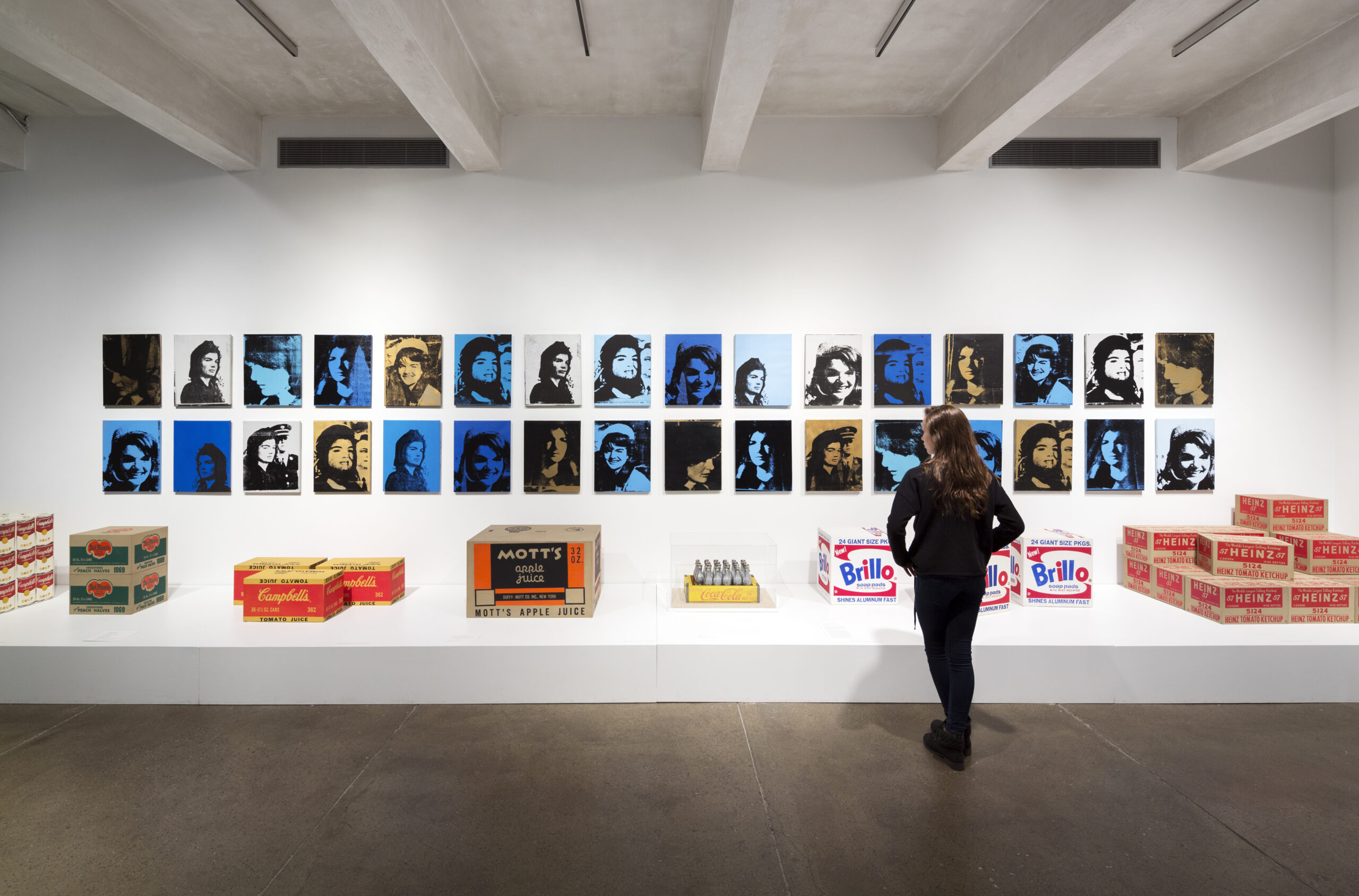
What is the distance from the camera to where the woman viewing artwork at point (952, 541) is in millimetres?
2670

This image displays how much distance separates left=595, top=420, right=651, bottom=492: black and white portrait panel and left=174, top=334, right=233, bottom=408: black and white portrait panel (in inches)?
108

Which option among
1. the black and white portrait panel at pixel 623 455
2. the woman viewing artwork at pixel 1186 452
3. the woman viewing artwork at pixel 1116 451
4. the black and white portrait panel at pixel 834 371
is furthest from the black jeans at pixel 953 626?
the woman viewing artwork at pixel 1186 452

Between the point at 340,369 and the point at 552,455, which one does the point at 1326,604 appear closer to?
the point at 552,455

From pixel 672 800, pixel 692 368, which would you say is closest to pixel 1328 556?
pixel 692 368

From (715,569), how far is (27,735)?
3.65 metres

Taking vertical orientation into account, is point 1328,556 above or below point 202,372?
below

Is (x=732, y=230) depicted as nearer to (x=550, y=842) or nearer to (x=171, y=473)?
(x=550, y=842)

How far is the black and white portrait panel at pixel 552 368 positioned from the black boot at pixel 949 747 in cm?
309

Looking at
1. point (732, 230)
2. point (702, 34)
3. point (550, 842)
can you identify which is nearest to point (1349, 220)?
Answer: point (732, 230)

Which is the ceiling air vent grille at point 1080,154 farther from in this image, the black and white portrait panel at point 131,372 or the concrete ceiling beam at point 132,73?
the black and white portrait panel at point 131,372

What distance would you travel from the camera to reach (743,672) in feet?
11.1

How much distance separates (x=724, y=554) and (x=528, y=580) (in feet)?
4.53

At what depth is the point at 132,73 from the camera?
3.47 meters

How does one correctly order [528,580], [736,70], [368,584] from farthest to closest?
[368,584] → [528,580] → [736,70]
